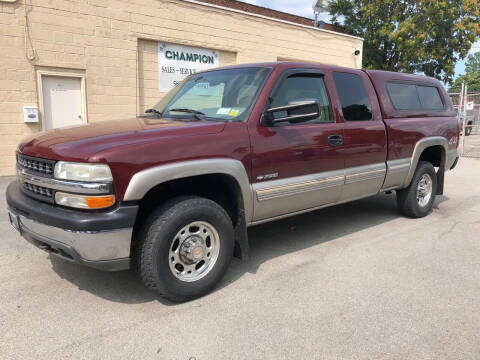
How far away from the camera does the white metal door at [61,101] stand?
29.0 ft

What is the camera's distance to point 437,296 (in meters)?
3.32

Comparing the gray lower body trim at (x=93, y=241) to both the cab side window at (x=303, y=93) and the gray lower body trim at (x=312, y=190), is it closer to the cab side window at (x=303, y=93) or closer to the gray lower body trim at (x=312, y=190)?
the gray lower body trim at (x=312, y=190)

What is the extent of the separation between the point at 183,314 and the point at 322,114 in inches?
95.6

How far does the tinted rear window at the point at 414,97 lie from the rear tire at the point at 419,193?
85 cm

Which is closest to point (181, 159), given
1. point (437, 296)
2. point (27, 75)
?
point (437, 296)

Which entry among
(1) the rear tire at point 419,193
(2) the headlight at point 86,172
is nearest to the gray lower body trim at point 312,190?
(1) the rear tire at point 419,193

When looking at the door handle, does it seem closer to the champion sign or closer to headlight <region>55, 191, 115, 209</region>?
headlight <region>55, 191, 115, 209</region>

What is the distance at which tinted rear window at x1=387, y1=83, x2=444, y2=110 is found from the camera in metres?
5.08

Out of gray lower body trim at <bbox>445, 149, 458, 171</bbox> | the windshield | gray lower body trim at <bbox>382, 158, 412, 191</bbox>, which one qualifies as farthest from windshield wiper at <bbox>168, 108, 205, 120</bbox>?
gray lower body trim at <bbox>445, 149, 458, 171</bbox>

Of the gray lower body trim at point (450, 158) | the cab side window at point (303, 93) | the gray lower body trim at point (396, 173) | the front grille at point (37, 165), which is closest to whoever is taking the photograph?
the front grille at point (37, 165)

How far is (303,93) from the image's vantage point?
A: 4008mm

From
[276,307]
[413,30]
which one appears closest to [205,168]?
[276,307]

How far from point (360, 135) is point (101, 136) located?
2.82 meters

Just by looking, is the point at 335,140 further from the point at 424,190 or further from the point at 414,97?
the point at 424,190
